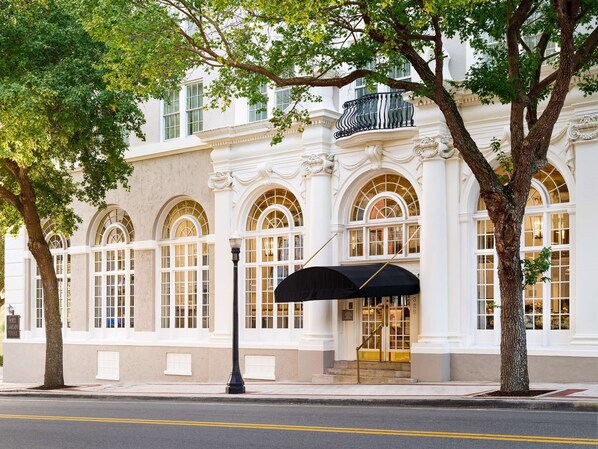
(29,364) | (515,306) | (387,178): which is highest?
(387,178)

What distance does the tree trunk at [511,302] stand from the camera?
53.5ft

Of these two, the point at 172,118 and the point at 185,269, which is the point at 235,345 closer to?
the point at 185,269

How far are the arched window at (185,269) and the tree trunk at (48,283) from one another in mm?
4819

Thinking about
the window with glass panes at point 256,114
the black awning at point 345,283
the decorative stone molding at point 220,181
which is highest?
the window with glass panes at point 256,114

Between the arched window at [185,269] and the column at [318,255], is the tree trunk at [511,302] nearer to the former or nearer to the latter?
the column at [318,255]

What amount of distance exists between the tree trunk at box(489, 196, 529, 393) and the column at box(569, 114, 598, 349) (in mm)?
4160

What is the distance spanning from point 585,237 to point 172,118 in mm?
14913

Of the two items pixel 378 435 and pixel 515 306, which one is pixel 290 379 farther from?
pixel 378 435

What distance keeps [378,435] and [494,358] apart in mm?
10813

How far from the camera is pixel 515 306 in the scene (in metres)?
16.4

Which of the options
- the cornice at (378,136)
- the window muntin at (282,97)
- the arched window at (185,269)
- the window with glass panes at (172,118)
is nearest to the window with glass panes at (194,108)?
the window with glass panes at (172,118)

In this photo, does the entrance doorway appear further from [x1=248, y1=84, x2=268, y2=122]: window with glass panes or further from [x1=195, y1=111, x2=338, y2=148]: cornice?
[x1=248, y1=84, x2=268, y2=122]: window with glass panes

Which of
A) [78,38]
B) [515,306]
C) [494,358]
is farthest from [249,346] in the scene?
[515,306]

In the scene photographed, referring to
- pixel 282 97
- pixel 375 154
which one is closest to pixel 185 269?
pixel 282 97
